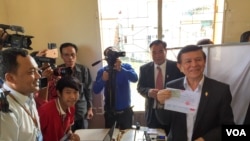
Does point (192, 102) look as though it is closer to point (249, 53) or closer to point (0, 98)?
point (249, 53)

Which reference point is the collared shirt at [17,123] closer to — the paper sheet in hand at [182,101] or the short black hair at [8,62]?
the short black hair at [8,62]

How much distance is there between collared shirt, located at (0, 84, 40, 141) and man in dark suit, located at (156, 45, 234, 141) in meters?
0.84

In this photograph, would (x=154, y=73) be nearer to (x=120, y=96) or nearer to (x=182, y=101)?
(x=120, y=96)

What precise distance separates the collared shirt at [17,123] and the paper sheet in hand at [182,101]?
0.87 m

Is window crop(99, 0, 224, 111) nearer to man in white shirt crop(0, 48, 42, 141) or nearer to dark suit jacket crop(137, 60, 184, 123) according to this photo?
dark suit jacket crop(137, 60, 184, 123)

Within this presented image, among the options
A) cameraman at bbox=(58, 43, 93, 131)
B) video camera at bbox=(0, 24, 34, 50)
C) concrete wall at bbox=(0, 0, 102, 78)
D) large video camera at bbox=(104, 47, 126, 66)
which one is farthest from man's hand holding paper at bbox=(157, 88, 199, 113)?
concrete wall at bbox=(0, 0, 102, 78)

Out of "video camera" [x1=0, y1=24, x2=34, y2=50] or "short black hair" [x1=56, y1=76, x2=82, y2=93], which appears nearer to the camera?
"video camera" [x1=0, y1=24, x2=34, y2=50]

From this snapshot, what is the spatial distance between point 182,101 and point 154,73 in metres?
0.98

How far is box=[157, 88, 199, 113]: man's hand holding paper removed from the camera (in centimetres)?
144

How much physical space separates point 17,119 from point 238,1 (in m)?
3.08

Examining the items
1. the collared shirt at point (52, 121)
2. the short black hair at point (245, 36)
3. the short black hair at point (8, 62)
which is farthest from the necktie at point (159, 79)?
the short black hair at point (8, 62)

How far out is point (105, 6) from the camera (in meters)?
3.17

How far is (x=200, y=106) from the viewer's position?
55.6 inches

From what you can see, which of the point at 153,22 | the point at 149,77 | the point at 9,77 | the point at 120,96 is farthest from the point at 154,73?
the point at 9,77
